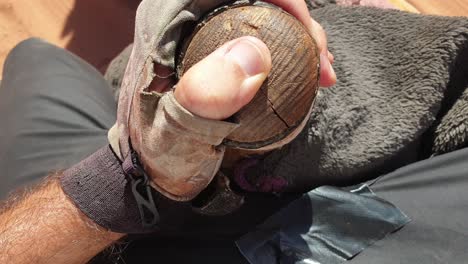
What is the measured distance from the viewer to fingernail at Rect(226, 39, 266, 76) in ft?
1.77

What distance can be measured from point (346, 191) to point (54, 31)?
39.5 inches

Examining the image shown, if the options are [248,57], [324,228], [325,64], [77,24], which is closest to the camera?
[248,57]

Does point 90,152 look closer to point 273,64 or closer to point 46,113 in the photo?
point 46,113

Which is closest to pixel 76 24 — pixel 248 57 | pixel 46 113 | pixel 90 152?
pixel 46 113

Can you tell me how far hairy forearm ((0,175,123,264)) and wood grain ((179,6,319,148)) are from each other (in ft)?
0.97

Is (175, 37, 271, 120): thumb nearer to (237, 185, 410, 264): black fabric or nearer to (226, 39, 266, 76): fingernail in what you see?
(226, 39, 266, 76): fingernail

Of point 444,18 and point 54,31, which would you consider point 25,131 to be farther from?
point 444,18

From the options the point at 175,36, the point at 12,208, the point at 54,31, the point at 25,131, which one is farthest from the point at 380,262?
the point at 54,31

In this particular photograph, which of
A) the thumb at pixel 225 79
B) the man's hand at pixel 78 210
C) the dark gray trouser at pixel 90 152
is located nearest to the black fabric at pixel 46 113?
the dark gray trouser at pixel 90 152

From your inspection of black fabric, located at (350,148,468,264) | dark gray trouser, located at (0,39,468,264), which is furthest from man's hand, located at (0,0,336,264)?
black fabric, located at (350,148,468,264)

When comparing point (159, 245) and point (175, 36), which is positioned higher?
point (175, 36)

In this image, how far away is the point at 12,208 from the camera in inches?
32.7

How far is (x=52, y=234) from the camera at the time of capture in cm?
78

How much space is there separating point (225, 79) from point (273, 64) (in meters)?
0.07
